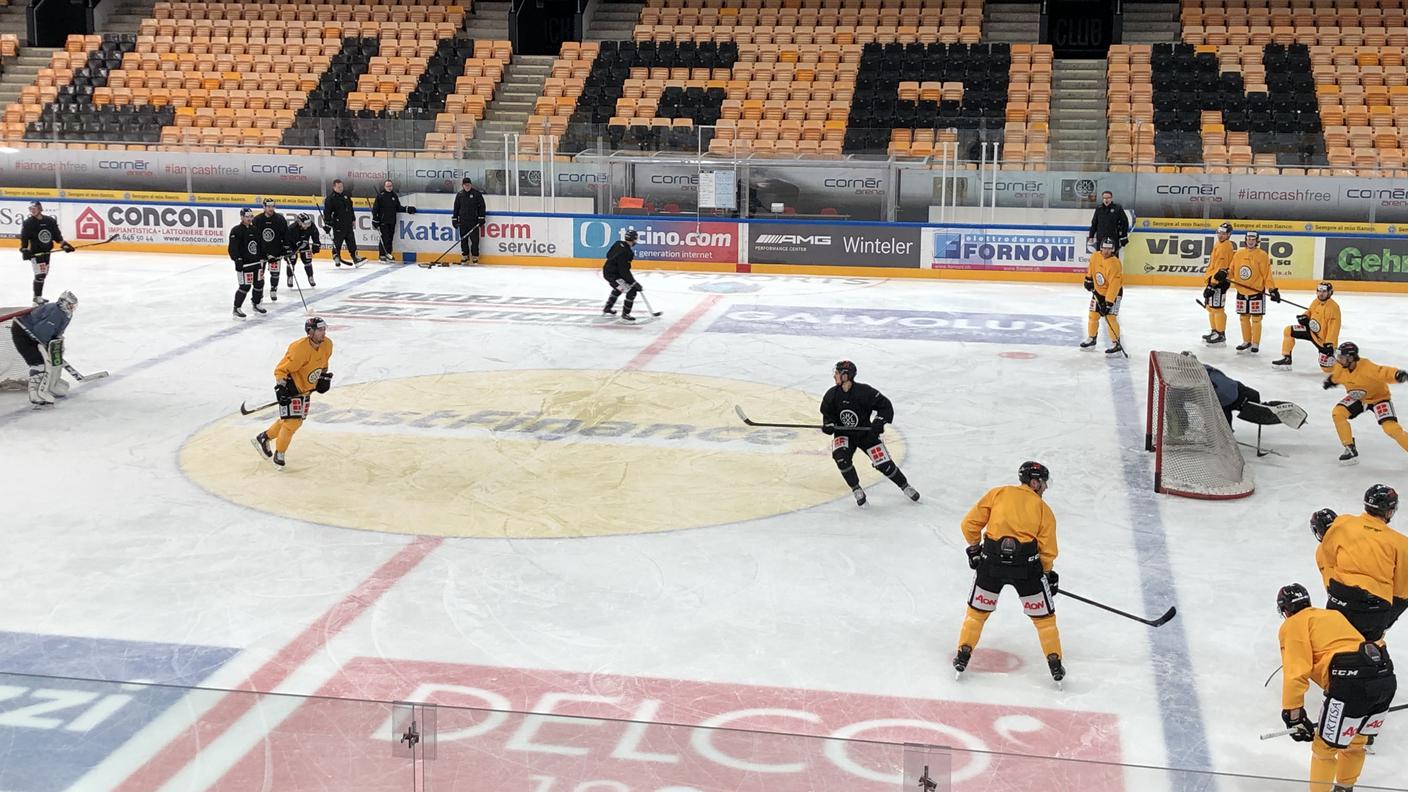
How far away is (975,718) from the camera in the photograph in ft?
24.3

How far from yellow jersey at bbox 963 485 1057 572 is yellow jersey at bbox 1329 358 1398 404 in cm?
582

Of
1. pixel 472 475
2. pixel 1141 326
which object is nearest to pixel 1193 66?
pixel 1141 326

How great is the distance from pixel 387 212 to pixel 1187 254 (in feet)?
45.2

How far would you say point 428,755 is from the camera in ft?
17.6

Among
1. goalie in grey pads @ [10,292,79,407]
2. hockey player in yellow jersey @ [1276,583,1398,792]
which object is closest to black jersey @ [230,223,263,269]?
goalie in grey pads @ [10,292,79,407]

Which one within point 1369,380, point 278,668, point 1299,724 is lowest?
point 278,668

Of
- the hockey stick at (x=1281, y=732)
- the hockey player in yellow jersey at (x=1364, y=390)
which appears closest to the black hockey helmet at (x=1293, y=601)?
the hockey stick at (x=1281, y=732)

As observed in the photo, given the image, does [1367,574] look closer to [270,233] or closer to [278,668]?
[278,668]

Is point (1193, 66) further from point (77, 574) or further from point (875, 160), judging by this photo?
point (77, 574)

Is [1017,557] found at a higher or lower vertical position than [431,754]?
higher

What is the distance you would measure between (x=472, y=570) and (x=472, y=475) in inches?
98.9

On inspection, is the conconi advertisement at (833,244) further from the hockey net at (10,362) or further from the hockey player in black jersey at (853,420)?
the hockey player in black jersey at (853,420)

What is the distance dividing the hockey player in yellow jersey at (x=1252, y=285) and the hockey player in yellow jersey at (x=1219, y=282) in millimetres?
181

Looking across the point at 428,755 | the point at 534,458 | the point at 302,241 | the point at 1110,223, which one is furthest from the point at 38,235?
Result: the point at 428,755
